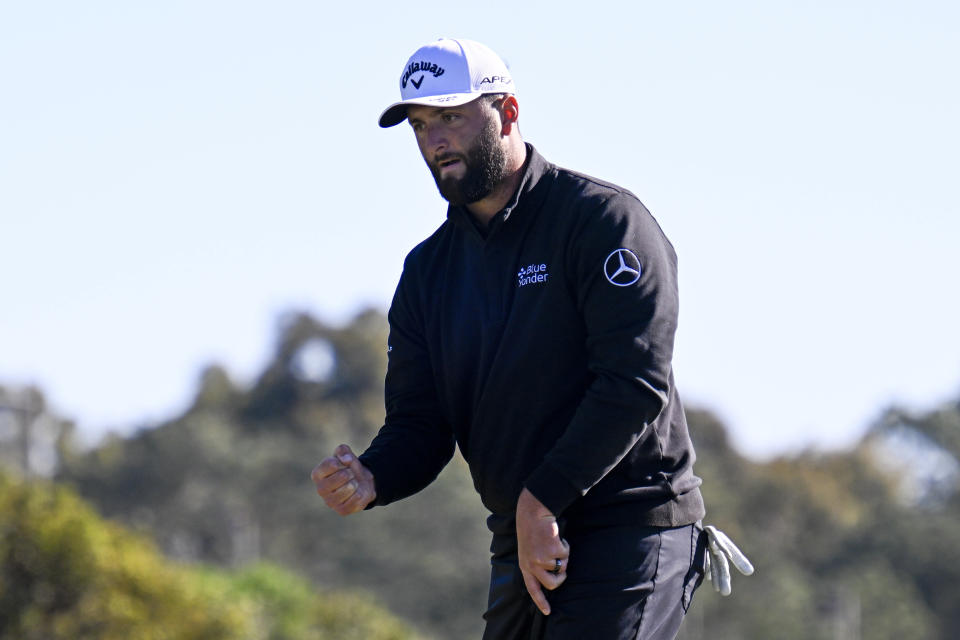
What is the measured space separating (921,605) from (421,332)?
48847mm

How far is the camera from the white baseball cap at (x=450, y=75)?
488 centimetres

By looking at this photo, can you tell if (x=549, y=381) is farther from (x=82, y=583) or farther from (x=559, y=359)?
(x=82, y=583)

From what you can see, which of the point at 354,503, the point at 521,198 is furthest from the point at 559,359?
the point at 354,503

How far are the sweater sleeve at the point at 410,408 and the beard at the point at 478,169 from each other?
1.74 ft

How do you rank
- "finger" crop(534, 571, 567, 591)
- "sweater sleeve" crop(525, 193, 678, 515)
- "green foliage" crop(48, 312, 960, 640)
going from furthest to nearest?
"green foliage" crop(48, 312, 960, 640) < "finger" crop(534, 571, 567, 591) < "sweater sleeve" crop(525, 193, 678, 515)

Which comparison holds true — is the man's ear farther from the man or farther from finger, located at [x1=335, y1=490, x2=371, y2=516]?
finger, located at [x1=335, y1=490, x2=371, y2=516]

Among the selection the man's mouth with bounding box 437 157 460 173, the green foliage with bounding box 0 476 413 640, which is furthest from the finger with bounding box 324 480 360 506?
→ the green foliage with bounding box 0 476 413 640

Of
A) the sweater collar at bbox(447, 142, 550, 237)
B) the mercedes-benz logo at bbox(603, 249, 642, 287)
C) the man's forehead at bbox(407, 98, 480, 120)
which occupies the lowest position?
the mercedes-benz logo at bbox(603, 249, 642, 287)

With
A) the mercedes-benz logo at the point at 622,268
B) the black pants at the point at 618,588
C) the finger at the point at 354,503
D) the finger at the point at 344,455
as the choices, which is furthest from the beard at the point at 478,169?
the black pants at the point at 618,588

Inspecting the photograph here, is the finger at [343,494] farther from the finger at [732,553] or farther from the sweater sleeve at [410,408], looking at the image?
the finger at [732,553]

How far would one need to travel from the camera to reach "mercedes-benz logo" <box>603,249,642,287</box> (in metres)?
4.64

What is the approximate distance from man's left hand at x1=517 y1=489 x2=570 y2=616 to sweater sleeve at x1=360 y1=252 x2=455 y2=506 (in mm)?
669

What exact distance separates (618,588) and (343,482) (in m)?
0.90

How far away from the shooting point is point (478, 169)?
16.3 ft
